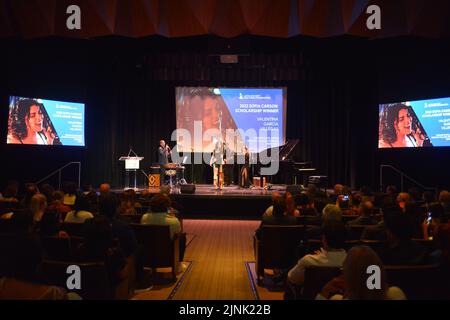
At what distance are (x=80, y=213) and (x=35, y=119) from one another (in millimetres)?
6926

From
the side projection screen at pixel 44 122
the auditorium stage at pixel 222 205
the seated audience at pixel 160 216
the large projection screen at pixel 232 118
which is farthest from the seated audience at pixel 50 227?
the large projection screen at pixel 232 118

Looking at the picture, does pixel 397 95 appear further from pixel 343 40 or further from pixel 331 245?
pixel 331 245

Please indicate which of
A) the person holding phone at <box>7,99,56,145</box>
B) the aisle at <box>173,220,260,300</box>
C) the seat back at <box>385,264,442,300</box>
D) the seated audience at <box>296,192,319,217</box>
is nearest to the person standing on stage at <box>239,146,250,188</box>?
the aisle at <box>173,220,260,300</box>

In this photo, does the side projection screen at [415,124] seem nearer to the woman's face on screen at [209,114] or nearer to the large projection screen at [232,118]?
the large projection screen at [232,118]

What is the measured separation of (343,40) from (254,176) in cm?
525

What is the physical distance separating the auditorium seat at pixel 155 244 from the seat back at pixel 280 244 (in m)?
1.06

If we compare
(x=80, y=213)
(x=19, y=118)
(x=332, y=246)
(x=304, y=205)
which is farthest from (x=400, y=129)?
(x=19, y=118)

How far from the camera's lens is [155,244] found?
457cm

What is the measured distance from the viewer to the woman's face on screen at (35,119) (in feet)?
33.3

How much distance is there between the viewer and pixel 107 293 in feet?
9.46

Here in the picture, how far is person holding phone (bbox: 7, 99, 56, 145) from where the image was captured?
9.77 metres

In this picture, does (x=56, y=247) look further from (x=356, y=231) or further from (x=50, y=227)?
(x=356, y=231)

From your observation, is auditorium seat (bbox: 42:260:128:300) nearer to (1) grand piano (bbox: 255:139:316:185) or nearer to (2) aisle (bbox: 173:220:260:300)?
(2) aisle (bbox: 173:220:260:300)
